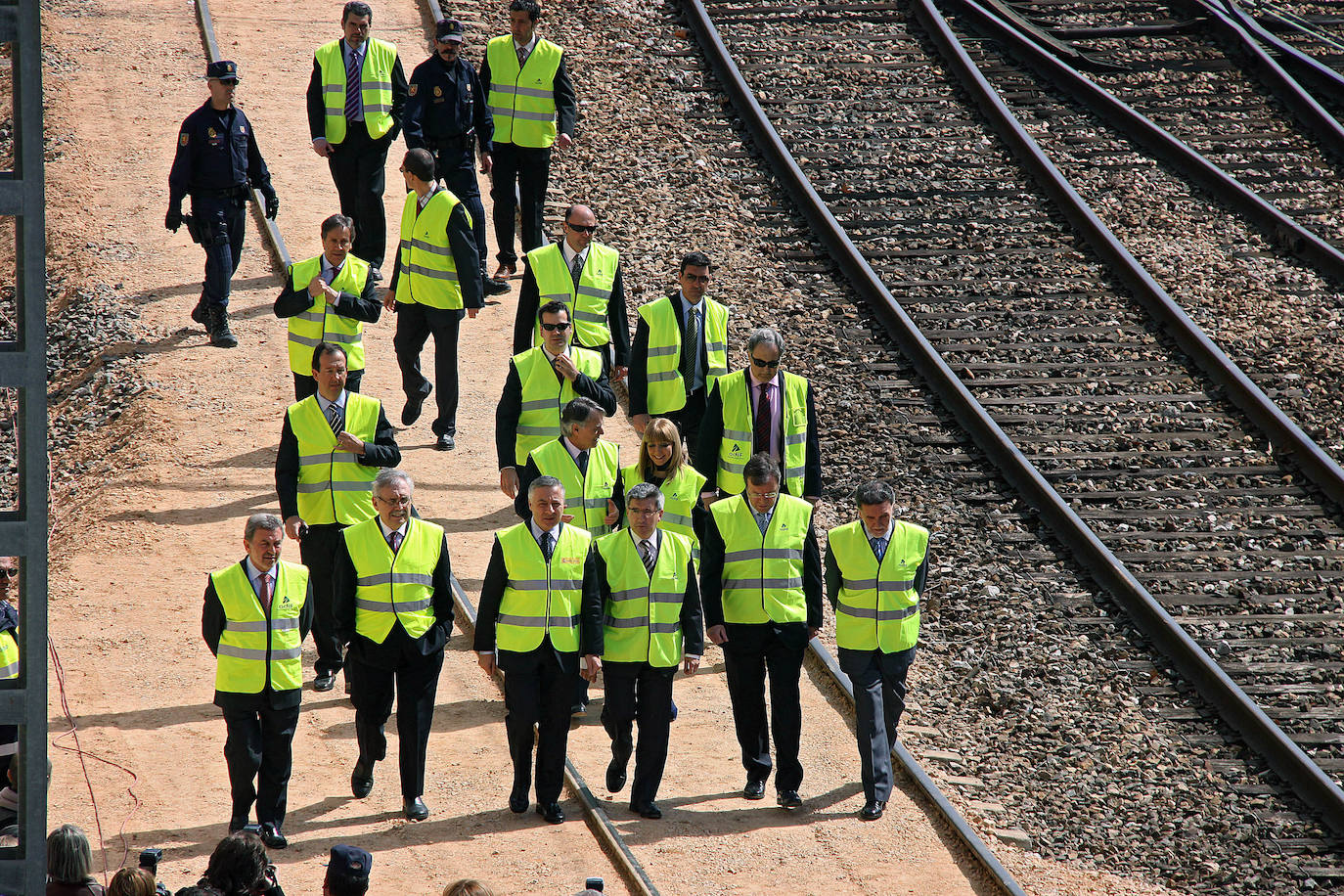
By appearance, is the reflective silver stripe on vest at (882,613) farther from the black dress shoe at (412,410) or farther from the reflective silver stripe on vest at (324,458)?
the black dress shoe at (412,410)

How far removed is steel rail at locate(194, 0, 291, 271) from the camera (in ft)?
47.7

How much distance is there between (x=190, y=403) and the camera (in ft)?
42.1

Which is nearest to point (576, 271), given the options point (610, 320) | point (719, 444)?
point (610, 320)

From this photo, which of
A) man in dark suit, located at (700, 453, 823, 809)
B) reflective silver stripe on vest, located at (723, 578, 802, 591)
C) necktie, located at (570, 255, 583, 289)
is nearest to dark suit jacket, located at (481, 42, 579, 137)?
necktie, located at (570, 255, 583, 289)

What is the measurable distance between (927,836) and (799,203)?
813 centimetres

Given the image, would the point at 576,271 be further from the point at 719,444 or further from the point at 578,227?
the point at 719,444

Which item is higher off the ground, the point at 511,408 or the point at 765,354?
the point at 765,354

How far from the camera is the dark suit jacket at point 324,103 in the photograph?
13.5 metres

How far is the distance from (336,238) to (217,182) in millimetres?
2265

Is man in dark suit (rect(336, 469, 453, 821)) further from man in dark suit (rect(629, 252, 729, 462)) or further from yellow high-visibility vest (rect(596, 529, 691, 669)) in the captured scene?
man in dark suit (rect(629, 252, 729, 462))

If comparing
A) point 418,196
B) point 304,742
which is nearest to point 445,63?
point 418,196

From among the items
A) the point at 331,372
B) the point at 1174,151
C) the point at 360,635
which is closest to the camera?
the point at 360,635

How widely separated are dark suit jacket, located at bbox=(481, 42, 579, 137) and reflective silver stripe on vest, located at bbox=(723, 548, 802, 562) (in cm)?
603

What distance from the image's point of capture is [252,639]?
8180mm
